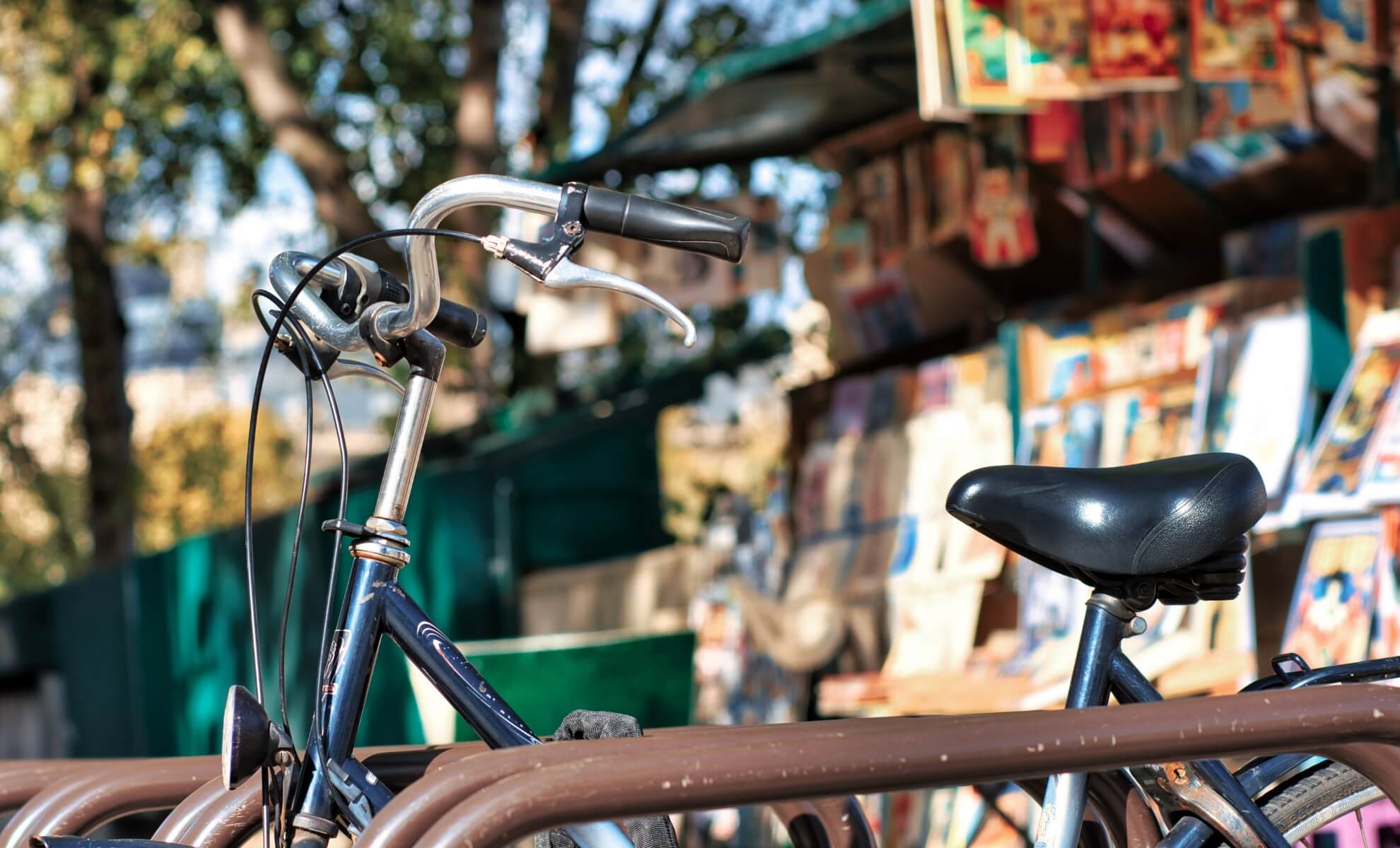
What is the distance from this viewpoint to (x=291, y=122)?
7176 mm

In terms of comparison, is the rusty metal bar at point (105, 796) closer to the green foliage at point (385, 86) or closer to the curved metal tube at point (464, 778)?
the curved metal tube at point (464, 778)

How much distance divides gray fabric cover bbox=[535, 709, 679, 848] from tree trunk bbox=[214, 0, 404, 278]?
5289mm

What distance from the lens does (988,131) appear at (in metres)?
5.17

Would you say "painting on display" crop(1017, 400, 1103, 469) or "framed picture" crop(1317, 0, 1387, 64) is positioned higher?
"framed picture" crop(1317, 0, 1387, 64)

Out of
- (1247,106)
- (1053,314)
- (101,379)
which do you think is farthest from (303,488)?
(101,379)

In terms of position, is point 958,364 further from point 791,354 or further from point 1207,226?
point 791,354

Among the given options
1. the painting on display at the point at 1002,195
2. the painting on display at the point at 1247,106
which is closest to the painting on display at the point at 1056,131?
the painting on display at the point at 1002,195

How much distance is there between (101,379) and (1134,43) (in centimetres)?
890

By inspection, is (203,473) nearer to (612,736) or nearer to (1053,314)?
(1053,314)

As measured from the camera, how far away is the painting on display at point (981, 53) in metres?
3.84

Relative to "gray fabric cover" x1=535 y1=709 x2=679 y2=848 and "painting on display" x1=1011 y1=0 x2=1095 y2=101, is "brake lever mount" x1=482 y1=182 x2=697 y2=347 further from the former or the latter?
"painting on display" x1=1011 y1=0 x2=1095 y2=101

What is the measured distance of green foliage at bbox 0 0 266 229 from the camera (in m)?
8.80

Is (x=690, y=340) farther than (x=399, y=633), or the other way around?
(x=399, y=633)

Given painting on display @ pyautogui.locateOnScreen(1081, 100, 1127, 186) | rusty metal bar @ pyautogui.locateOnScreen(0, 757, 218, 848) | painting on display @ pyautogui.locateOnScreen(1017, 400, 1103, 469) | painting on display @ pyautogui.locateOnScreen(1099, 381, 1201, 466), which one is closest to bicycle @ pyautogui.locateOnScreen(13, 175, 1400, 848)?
rusty metal bar @ pyautogui.locateOnScreen(0, 757, 218, 848)
